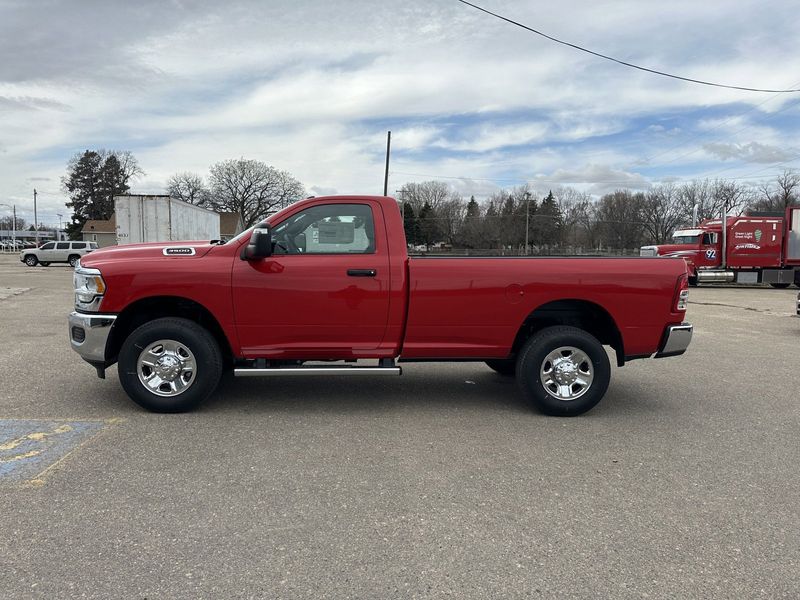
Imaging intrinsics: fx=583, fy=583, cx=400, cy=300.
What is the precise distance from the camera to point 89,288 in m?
5.19

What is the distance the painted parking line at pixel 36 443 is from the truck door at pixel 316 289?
4.89 ft

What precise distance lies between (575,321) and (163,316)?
3.98m

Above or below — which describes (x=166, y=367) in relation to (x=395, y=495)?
above

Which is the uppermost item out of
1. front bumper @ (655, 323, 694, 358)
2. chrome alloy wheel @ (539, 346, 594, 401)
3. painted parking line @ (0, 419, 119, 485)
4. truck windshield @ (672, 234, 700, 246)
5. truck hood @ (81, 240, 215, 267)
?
truck windshield @ (672, 234, 700, 246)

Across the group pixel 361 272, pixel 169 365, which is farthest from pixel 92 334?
pixel 361 272

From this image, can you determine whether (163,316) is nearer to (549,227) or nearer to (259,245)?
(259,245)

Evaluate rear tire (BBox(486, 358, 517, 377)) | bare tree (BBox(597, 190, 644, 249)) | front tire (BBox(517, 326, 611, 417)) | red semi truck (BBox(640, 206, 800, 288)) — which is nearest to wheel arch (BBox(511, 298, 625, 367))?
front tire (BBox(517, 326, 611, 417))

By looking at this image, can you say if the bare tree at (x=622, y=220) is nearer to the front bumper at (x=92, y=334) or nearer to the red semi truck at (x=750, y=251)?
the red semi truck at (x=750, y=251)

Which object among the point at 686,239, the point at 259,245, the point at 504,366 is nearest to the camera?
the point at 259,245

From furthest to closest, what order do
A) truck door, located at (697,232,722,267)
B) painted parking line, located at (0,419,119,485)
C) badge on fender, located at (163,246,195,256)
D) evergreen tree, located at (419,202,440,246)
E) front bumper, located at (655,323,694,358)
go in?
evergreen tree, located at (419,202,440,246) → truck door, located at (697,232,722,267) → front bumper, located at (655,323,694,358) → badge on fender, located at (163,246,195,256) → painted parking line, located at (0,419,119,485)

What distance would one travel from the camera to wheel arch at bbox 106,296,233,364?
5355 mm

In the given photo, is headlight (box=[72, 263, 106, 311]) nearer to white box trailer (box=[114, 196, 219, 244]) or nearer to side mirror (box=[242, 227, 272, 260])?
side mirror (box=[242, 227, 272, 260])

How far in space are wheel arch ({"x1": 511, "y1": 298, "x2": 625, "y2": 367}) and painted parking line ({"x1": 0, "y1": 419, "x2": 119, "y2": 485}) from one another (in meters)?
3.84

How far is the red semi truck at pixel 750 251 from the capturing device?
25984 millimetres
